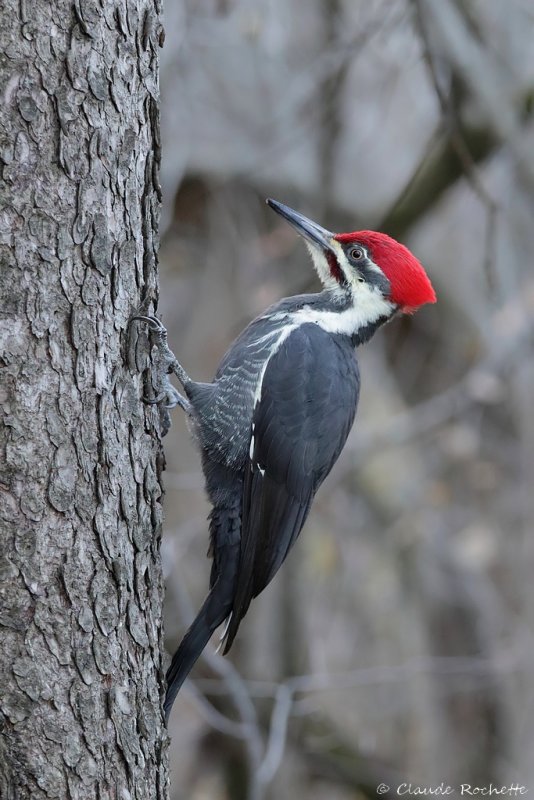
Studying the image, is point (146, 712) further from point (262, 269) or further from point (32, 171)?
point (262, 269)

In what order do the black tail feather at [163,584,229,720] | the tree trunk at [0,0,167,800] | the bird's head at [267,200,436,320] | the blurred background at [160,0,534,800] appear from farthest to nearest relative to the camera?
the blurred background at [160,0,534,800], the bird's head at [267,200,436,320], the black tail feather at [163,584,229,720], the tree trunk at [0,0,167,800]

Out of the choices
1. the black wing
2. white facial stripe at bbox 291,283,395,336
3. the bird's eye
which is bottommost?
the black wing

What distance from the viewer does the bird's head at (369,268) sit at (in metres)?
3.37

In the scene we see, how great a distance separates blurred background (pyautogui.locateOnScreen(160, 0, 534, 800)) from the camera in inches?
199

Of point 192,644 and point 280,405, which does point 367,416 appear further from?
point 192,644

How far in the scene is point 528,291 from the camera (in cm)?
524

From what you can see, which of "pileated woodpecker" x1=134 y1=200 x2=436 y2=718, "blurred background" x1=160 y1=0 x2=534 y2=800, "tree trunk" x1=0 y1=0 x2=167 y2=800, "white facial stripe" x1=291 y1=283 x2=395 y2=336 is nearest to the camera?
"tree trunk" x1=0 y1=0 x2=167 y2=800

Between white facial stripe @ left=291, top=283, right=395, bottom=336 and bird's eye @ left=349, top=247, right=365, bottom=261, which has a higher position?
bird's eye @ left=349, top=247, right=365, bottom=261

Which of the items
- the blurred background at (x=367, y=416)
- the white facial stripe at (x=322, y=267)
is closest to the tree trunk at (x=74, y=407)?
the white facial stripe at (x=322, y=267)

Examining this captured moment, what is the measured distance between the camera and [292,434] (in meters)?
3.13

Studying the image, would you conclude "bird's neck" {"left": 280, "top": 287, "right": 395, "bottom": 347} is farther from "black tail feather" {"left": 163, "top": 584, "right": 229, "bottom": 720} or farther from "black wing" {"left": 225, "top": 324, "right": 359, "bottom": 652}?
"black tail feather" {"left": 163, "top": 584, "right": 229, "bottom": 720}

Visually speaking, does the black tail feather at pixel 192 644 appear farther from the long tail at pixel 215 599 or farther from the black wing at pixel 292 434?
the black wing at pixel 292 434

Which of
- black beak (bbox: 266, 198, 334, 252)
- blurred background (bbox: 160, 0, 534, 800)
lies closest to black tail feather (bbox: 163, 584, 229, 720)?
black beak (bbox: 266, 198, 334, 252)

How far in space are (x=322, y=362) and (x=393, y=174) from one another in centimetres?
288
